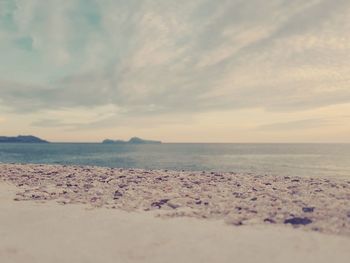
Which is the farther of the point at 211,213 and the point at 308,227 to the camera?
the point at 211,213

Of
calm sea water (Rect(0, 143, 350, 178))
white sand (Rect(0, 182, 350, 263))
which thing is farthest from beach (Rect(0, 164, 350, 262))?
calm sea water (Rect(0, 143, 350, 178))

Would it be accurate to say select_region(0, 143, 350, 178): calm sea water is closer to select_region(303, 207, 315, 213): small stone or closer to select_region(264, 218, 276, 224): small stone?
select_region(303, 207, 315, 213): small stone

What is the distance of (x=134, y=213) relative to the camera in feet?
30.5

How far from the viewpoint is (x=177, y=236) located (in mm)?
7250

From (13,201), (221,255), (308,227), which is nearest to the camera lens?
(221,255)

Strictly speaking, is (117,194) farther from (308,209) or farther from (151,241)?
(308,209)

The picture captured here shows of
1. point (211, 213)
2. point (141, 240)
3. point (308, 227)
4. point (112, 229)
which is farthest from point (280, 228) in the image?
point (112, 229)

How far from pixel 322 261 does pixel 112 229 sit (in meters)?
4.58

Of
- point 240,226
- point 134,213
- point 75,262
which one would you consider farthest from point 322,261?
point 134,213

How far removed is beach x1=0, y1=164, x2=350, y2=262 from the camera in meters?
6.31

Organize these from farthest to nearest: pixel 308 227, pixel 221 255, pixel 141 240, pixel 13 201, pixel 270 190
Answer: pixel 270 190, pixel 13 201, pixel 308 227, pixel 141 240, pixel 221 255

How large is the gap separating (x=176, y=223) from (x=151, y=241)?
138 centimetres

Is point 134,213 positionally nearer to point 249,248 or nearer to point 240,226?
point 240,226

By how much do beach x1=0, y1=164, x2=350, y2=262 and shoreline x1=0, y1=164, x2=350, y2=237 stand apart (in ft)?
0.09
